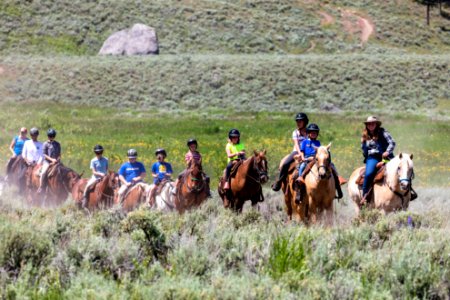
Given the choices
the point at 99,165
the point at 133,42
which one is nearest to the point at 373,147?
the point at 99,165

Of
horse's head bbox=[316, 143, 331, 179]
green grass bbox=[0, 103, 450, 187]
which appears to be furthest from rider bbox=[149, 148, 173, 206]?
green grass bbox=[0, 103, 450, 187]

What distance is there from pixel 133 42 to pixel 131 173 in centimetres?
4968

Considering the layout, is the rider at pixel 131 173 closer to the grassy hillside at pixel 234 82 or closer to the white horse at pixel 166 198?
the white horse at pixel 166 198

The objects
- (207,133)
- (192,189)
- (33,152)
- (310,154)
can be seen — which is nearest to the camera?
(310,154)

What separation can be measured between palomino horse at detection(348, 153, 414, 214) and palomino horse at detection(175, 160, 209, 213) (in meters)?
3.27

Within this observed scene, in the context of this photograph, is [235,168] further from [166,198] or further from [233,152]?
[166,198]

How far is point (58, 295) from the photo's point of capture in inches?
354

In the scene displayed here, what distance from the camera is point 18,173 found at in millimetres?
21266

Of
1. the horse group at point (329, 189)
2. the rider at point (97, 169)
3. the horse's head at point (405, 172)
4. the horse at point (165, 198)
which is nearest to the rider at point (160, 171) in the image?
the horse at point (165, 198)

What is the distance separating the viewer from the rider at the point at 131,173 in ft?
58.8

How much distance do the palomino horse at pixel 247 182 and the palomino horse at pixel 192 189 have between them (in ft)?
2.12

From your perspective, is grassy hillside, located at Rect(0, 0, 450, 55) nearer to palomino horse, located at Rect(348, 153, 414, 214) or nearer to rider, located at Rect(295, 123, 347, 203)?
rider, located at Rect(295, 123, 347, 203)

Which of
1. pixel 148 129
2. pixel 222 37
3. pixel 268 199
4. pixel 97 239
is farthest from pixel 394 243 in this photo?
pixel 222 37

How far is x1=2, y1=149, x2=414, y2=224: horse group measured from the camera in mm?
14711
